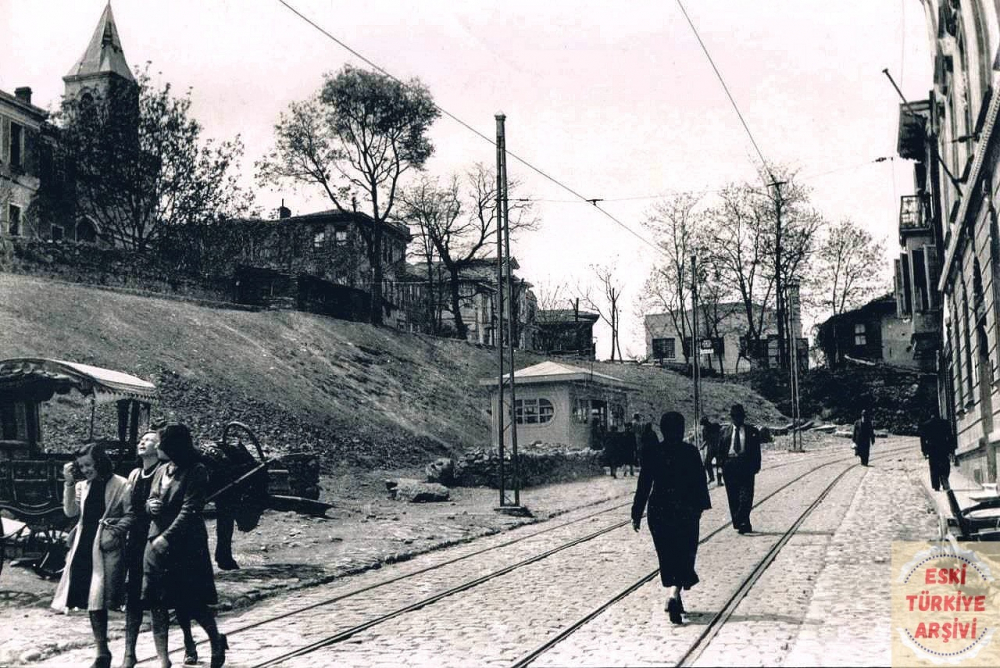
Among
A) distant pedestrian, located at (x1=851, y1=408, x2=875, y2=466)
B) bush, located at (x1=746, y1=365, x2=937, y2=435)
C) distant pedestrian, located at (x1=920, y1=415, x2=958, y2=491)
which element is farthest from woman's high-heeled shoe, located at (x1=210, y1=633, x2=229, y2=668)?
bush, located at (x1=746, y1=365, x2=937, y2=435)

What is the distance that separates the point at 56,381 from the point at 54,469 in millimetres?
1640

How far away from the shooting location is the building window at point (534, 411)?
2911 centimetres

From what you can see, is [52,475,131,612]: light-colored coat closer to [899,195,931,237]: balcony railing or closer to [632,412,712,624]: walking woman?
[632,412,712,624]: walking woman

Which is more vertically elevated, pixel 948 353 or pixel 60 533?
pixel 948 353

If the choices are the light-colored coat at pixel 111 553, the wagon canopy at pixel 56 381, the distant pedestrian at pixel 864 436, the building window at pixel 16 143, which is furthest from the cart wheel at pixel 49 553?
the building window at pixel 16 143

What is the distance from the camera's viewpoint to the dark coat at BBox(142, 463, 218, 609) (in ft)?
21.7

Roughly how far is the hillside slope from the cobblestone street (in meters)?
12.8

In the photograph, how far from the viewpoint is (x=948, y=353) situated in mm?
28859

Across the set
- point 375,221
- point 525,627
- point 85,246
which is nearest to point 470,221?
point 375,221

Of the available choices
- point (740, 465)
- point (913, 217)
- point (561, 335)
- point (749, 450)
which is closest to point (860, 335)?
point (561, 335)

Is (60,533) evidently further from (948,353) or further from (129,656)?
(948,353)

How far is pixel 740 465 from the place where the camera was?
1327 cm

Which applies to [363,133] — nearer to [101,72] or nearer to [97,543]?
[101,72]

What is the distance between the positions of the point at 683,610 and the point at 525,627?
1.23 metres
